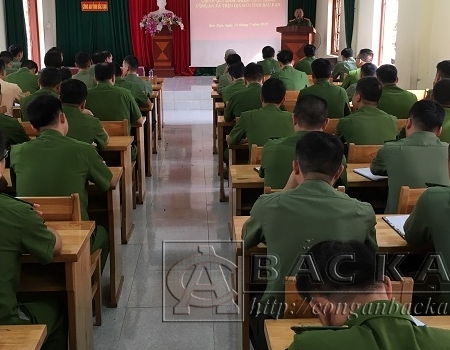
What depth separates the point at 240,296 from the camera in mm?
2816

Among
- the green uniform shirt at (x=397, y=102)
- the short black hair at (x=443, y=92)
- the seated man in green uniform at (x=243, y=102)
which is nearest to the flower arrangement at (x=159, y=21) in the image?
the seated man in green uniform at (x=243, y=102)

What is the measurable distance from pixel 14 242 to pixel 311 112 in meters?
1.68

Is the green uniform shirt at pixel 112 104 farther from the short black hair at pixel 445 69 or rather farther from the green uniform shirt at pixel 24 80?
the short black hair at pixel 445 69

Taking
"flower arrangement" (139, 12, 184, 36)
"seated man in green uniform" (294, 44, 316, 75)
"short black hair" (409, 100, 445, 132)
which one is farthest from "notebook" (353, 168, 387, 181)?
"flower arrangement" (139, 12, 184, 36)

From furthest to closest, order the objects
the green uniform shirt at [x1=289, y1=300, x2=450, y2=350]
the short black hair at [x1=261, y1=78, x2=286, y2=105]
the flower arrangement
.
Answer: the flower arrangement < the short black hair at [x1=261, y1=78, x2=286, y2=105] < the green uniform shirt at [x1=289, y1=300, x2=450, y2=350]

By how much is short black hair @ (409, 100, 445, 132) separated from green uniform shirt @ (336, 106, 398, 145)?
33.0 inches

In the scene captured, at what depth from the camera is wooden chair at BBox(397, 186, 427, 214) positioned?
2.70 m

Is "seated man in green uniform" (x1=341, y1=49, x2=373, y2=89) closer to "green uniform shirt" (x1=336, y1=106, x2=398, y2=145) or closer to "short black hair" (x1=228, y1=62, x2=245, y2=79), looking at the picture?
"short black hair" (x1=228, y1=62, x2=245, y2=79)

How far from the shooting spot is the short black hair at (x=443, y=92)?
4.12 meters

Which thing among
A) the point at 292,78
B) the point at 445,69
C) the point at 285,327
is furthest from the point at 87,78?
the point at 285,327

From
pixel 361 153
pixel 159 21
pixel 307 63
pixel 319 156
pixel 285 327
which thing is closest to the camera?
pixel 285 327

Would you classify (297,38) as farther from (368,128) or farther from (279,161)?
(279,161)

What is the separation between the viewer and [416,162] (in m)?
3.10

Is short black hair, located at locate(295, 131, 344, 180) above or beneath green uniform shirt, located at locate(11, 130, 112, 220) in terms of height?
above
